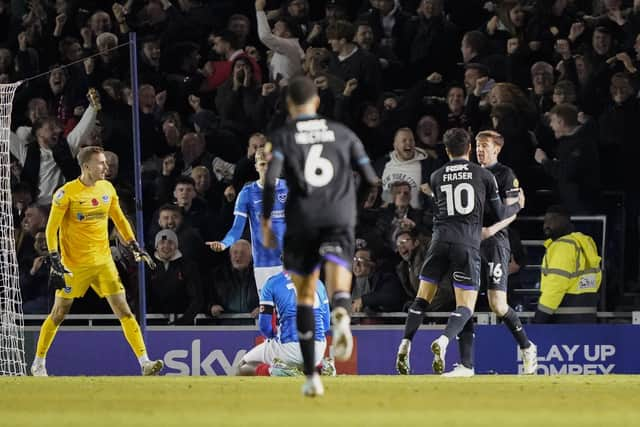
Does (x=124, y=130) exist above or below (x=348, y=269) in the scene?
above

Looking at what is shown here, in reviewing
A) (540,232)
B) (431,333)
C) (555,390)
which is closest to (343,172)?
(555,390)

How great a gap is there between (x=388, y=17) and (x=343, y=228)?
1053 cm

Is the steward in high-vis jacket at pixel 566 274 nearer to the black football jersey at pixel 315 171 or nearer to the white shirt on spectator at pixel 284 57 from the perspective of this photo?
the white shirt on spectator at pixel 284 57

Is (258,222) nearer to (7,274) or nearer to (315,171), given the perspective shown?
(7,274)

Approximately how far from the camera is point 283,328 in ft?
42.6

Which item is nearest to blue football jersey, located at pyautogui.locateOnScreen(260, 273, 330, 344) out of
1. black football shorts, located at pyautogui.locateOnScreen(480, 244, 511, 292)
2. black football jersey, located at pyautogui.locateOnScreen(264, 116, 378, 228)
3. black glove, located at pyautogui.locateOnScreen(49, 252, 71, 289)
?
black football shorts, located at pyautogui.locateOnScreen(480, 244, 511, 292)

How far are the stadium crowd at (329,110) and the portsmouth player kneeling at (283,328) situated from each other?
2999 mm

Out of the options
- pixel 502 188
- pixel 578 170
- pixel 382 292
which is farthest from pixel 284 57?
pixel 502 188

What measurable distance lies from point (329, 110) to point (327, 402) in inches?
344

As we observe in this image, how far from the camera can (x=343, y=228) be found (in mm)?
9211

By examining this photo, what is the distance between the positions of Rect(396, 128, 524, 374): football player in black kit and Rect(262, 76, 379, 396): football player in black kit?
3612 mm

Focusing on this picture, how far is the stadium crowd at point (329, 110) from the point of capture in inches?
666

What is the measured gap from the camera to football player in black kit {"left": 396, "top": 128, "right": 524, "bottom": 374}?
12.7 metres

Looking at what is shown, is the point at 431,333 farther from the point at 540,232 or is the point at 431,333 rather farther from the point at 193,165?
the point at 193,165
